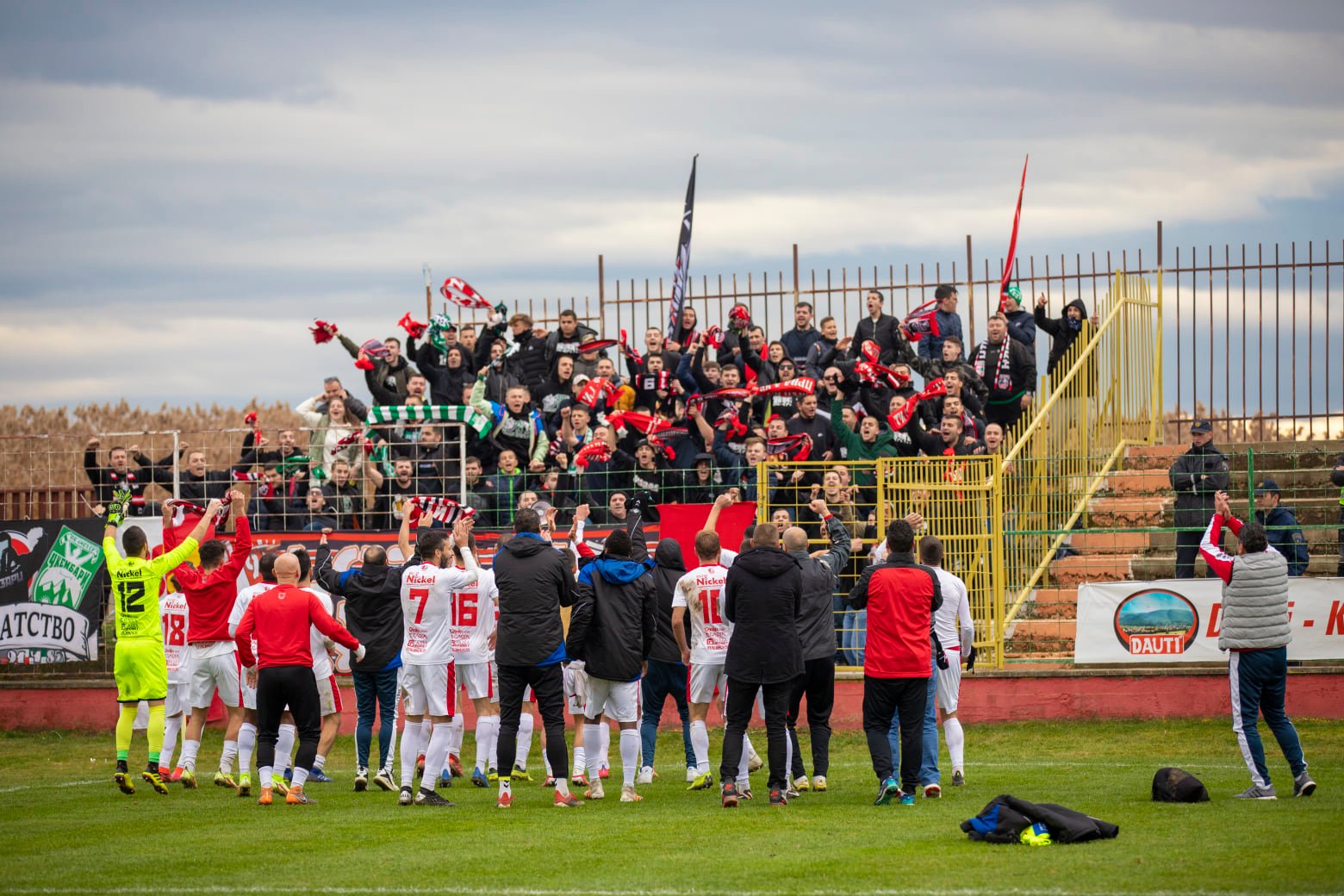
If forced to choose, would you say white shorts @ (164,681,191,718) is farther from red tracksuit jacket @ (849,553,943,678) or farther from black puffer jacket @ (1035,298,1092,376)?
black puffer jacket @ (1035,298,1092,376)

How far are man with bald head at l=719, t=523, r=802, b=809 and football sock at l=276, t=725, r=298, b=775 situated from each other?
157 inches

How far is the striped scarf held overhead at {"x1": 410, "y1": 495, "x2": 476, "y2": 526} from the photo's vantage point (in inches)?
566

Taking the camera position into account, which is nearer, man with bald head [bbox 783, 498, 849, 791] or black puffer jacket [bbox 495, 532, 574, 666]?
black puffer jacket [bbox 495, 532, 574, 666]

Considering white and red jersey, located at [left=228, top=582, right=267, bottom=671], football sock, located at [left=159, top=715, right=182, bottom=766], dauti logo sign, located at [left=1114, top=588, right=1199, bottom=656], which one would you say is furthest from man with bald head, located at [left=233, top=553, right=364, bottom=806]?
dauti logo sign, located at [left=1114, top=588, right=1199, bottom=656]

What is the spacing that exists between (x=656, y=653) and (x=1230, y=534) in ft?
27.0

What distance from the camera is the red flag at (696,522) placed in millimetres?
17297

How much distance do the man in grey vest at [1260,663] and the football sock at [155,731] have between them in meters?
9.03

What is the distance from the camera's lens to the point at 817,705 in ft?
42.1

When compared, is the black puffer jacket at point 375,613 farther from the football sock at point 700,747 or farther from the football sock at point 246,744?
the football sock at point 700,747

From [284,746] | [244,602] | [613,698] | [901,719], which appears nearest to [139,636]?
[244,602]

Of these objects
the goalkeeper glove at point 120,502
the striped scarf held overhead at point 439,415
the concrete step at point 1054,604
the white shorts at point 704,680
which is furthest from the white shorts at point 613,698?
the striped scarf held overhead at point 439,415

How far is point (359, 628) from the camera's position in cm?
1370

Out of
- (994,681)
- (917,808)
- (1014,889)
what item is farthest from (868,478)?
(1014,889)

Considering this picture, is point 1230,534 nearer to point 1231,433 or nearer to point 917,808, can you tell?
point 1231,433
